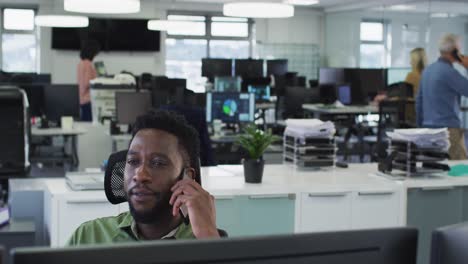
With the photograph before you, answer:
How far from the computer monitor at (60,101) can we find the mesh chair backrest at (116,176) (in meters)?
6.66

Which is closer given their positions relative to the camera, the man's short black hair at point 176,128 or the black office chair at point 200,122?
the man's short black hair at point 176,128

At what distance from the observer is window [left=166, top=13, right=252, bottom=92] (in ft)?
59.4

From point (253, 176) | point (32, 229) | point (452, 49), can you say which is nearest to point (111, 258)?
point (32, 229)

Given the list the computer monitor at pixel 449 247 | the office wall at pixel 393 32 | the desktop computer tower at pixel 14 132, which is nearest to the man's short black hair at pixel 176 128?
the computer monitor at pixel 449 247

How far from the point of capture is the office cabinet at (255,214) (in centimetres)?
419

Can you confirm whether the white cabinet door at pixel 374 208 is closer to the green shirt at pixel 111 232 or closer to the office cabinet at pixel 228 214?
the office cabinet at pixel 228 214

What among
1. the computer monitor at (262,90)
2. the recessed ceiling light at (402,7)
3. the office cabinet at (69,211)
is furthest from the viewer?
the recessed ceiling light at (402,7)

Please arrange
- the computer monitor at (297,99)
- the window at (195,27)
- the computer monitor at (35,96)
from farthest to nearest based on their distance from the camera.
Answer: the window at (195,27)
the computer monitor at (297,99)
the computer monitor at (35,96)

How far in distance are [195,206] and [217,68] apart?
12.5 meters

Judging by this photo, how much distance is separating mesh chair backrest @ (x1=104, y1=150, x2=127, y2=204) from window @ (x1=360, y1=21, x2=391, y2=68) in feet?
47.1

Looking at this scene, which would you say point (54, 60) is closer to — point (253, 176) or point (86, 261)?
point (253, 176)

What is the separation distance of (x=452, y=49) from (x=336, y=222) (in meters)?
2.71

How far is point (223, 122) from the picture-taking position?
881 cm

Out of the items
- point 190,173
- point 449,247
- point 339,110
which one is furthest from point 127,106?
point 449,247
